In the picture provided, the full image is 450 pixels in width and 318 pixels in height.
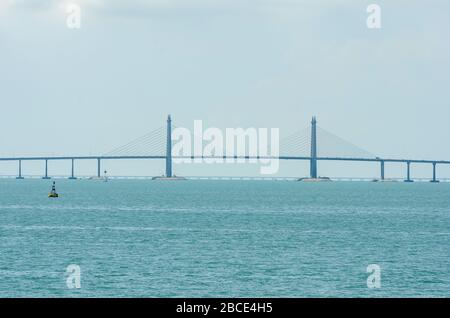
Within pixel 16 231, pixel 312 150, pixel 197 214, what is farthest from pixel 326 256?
pixel 312 150

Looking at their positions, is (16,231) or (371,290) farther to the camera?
(16,231)

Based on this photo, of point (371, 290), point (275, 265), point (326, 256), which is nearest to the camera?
point (371, 290)

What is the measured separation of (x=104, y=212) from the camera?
79.1 meters

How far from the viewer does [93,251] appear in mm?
40281

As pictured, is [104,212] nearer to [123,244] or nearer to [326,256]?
[123,244]

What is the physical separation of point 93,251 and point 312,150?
510 ft

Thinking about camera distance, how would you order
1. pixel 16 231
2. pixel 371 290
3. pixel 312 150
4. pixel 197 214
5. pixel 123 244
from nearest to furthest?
pixel 371 290 → pixel 123 244 → pixel 16 231 → pixel 197 214 → pixel 312 150

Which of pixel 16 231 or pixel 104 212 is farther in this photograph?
pixel 104 212
